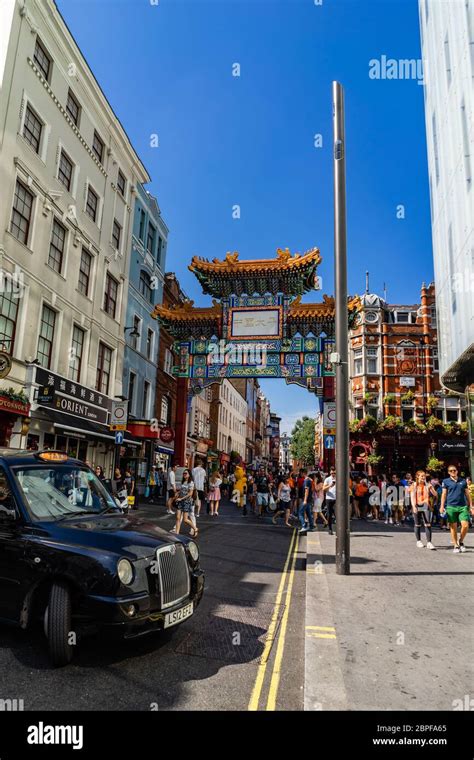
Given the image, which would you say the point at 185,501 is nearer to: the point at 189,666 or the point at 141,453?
the point at 189,666

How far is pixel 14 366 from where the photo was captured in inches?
561

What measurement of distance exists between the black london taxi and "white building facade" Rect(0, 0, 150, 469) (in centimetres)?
1029

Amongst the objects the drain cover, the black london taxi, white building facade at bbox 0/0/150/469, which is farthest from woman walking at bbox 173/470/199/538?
white building facade at bbox 0/0/150/469

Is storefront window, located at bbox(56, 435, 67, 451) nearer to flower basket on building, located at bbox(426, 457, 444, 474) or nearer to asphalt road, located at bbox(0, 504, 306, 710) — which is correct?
asphalt road, located at bbox(0, 504, 306, 710)

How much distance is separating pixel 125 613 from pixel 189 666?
838 mm

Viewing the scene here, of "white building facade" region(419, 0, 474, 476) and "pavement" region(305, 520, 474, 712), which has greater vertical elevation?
"white building facade" region(419, 0, 474, 476)

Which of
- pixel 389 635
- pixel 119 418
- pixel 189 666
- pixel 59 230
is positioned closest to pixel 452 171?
pixel 59 230

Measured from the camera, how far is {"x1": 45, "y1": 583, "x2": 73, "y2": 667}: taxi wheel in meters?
3.75

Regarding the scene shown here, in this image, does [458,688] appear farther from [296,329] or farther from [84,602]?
[296,329]

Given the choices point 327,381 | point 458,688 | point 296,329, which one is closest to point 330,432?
point 327,381

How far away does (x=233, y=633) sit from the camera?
4949 millimetres

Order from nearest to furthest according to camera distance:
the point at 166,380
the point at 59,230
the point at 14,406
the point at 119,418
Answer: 1. the point at 14,406
2. the point at 119,418
3. the point at 59,230
4. the point at 166,380

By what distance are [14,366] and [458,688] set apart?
14.0 meters

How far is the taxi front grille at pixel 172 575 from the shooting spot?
4.17m
